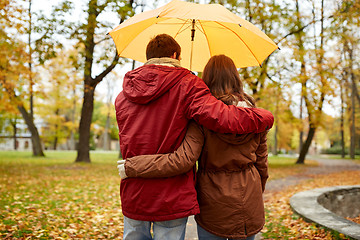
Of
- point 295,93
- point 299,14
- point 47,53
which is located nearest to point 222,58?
point 47,53

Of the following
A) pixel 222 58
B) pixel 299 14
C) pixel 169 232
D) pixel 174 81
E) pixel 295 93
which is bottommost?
pixel 169 232

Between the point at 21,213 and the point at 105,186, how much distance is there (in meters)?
4.43

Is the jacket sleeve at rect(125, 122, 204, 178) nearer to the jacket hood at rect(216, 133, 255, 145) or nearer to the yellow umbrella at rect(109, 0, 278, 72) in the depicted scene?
the jacket hood at rect(216, 133, 255, 145)

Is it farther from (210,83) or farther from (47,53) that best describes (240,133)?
(47,53)

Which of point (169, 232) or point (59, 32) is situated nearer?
point (169, 232)

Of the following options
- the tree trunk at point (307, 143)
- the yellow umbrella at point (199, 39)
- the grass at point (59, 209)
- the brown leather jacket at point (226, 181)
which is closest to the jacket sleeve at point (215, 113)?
the brown leather jacket at point (226, 181)

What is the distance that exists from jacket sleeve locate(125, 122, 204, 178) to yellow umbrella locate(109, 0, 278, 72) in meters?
1.49

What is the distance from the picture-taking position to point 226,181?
7.55ft

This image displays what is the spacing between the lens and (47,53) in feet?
39.4

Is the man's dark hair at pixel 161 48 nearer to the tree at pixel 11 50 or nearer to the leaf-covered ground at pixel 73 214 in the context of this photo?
the leaf-covered ground at pixel 73 214

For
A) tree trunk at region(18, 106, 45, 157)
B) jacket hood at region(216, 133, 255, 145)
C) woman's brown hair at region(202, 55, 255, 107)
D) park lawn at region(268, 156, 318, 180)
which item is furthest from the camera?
tree trunk at region(18, 106, 45, 157)

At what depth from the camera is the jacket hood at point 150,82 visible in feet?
7.00

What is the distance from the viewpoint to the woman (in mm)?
2270

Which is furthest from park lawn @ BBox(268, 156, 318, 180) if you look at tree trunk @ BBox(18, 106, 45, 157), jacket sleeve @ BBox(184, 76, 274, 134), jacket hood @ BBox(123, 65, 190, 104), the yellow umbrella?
tree trunk @ BBox(18, 106, 45, 157)
